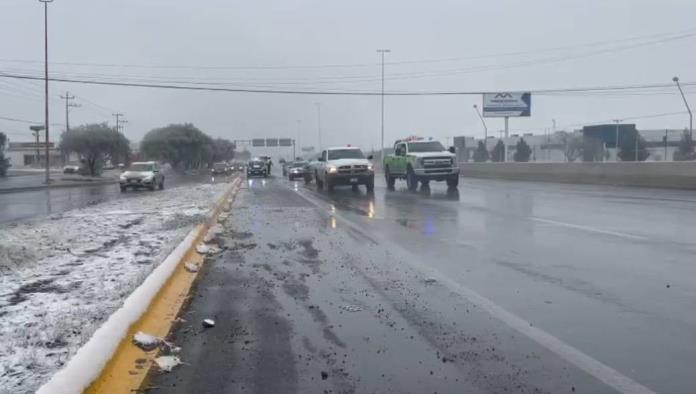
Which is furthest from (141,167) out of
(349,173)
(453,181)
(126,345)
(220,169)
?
(126,345)

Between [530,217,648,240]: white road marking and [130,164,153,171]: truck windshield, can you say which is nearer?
[530,217,648,240]: white road marking

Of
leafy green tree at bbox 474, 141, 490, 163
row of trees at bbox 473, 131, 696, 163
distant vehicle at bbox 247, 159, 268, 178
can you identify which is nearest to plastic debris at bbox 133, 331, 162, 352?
row of trees at bbox 473, 131, 696, 163

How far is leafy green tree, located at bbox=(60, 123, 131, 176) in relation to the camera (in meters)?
62.5

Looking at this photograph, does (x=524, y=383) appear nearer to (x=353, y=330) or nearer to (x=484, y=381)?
(x=484, y=381)

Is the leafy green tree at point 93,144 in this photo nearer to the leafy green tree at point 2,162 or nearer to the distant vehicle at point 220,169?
the leafy green tree at point 2,162

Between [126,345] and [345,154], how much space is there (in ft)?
87.1

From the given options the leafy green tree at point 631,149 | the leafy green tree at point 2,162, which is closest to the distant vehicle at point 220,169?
the leafy green tree at point 2,162

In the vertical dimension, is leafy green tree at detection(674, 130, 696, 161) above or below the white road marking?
above

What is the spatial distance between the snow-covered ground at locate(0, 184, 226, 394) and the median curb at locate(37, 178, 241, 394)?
0.16 metres

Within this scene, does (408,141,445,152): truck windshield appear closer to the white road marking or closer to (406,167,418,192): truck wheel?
(406,167,418,192): truck wheel

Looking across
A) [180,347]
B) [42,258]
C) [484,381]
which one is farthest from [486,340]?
[42,258]

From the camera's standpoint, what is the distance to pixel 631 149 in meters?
48.5

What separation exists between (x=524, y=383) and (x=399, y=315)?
2133 millimetres

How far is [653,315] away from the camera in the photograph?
6926 mm
